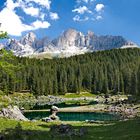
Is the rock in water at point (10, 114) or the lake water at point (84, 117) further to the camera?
the lake water at point (84, 117)

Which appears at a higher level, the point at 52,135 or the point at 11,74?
the point at 11,74

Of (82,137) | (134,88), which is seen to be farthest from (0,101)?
(134,88)

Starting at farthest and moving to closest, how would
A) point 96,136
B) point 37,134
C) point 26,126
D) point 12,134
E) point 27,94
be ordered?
point 27,94, point 26,126, point 96,136, point 37,134, point 12,134

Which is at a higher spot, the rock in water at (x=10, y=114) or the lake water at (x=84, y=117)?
the rock in water at (x=10, y=114)

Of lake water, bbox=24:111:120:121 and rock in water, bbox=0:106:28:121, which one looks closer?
rock in water, bbox=0:106:28:121

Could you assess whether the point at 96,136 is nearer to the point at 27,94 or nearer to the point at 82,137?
the point at 82,137

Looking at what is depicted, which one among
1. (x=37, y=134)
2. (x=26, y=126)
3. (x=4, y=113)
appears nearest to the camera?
(x=37, y=134)

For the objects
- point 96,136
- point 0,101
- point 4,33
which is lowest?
point 96,136

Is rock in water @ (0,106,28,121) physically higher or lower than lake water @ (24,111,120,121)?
higher

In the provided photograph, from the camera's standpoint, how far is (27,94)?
19900 centimetres

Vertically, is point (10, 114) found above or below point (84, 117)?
above

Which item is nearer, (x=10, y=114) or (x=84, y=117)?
(x=10, y=114)

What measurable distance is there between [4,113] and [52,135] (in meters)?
20.6

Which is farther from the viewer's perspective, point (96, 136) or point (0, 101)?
point (96, 136)
